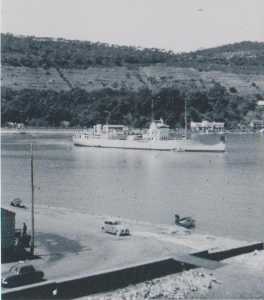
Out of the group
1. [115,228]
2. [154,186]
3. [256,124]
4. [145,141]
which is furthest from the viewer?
[256,124]

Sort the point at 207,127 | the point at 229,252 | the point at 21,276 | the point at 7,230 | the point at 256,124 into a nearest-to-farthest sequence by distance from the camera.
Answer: the point at 21,276 → the point at 7,230 → the point at 229,252 → the point at 207,127 → the point at 256,124

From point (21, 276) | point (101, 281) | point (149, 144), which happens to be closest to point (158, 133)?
point (149, 144)

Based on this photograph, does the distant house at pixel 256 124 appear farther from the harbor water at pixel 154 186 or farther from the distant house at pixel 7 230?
the distant house at pixel 7 230

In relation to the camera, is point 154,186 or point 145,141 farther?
point 145,141

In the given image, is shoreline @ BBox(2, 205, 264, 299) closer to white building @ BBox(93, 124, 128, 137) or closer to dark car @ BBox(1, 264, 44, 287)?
dark car @ BBox(1, 264, 44, 287)

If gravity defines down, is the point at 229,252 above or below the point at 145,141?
below

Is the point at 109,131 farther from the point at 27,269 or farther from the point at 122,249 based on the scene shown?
the point at 27,269

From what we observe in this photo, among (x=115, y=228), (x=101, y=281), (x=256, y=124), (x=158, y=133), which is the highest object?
(x=158, y=133)

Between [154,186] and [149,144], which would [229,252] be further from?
[149,144]
